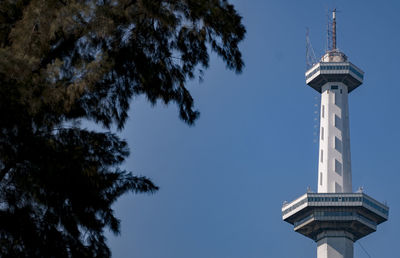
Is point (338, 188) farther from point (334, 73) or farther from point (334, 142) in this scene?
point (334, 73)

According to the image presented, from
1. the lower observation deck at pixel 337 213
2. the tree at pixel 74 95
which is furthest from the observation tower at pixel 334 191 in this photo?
the tree at pixel 74 95

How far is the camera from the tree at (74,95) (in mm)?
18328

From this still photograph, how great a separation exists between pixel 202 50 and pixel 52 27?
460cm

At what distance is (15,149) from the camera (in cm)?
1841

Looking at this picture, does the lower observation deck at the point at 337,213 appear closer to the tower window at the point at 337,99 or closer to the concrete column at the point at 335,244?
the concrete column at the point at 335,244

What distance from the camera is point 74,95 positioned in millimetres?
18359

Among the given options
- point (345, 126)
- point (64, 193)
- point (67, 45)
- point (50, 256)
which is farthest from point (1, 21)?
point (345, 126)

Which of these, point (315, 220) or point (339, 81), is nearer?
point (315, 220)

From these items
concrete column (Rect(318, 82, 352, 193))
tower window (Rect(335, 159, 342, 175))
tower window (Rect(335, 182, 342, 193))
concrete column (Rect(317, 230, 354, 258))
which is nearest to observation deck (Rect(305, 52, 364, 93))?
concrete column (Rect(318, 82, 352, 193))

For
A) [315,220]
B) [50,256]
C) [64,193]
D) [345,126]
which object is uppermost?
[345,126]

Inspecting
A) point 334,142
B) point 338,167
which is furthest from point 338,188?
point 334,142

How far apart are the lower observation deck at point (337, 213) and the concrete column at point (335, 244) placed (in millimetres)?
1020

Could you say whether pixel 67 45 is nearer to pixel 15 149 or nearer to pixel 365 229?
pixel 15 149

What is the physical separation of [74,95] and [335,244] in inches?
5876
